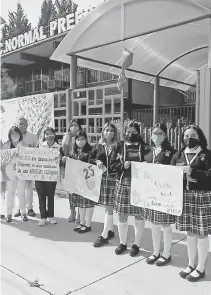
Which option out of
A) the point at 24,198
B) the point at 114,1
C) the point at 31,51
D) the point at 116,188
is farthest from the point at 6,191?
the point at 31,51

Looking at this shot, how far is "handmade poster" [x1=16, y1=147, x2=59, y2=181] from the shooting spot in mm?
5148

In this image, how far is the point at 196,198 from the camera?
327cm

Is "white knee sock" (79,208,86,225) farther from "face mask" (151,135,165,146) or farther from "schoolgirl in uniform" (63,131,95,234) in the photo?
Answer: "face mask" (151,135,165,146)

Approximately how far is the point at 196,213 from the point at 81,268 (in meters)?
1.46

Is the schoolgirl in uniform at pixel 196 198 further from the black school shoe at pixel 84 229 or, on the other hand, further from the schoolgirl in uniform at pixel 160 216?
the black school shoe at pixel 84 229

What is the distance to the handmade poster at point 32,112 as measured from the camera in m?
7.80

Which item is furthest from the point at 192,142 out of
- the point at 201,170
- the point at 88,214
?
the point at 88,214

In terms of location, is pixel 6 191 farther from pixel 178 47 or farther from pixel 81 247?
pixel 178 47

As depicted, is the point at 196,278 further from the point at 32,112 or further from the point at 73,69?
the point at 32,112

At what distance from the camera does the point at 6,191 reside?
571 cm

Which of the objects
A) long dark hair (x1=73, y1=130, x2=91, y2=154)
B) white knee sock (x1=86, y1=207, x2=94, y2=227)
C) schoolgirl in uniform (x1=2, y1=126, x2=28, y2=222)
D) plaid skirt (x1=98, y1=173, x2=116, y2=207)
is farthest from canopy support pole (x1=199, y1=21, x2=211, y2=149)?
schoolgirl in uniform (x1=2, y1=126, x2=28, y2=222)

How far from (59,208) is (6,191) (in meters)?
1.16

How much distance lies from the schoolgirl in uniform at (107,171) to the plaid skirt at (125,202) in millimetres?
326

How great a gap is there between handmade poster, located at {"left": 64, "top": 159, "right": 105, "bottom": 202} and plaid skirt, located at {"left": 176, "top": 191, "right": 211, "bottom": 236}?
1309 mm
